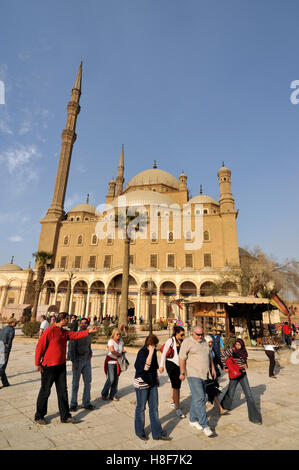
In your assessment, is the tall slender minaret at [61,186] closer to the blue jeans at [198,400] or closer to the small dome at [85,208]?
the small dome at [85,208]

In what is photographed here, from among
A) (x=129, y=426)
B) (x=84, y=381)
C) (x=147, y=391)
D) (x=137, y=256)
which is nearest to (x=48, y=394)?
(x=84, y=381)

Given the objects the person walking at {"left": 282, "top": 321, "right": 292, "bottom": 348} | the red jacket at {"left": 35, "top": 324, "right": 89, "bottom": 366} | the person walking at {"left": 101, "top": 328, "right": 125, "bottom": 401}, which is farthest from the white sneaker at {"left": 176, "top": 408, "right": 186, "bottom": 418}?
the person walking at {"left": 282, "top": 321, "right": 292, "bottom": 348}

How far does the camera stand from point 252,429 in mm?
3566

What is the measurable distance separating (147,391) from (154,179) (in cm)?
4413

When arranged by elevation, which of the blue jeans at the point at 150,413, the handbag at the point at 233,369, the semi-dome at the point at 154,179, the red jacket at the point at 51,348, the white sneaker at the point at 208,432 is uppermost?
the semi-dome at the point at 154,179

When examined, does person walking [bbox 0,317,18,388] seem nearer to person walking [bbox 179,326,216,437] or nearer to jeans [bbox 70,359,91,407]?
jeans [bbox 70,359,91,407]

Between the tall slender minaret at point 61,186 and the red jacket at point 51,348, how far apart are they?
3378 cm

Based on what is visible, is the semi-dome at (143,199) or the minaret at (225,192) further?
the semi-dome at (143,199)

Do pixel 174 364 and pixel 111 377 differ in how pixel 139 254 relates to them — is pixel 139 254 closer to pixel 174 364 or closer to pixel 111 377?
pixel 111 377

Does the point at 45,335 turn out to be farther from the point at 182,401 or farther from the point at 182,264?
the point at 182,264

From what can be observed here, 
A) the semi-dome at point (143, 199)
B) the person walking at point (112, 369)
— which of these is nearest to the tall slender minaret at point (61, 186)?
the semi-dome at point (143, 199)

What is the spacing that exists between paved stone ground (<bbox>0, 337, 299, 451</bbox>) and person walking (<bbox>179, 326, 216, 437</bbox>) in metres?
0.16

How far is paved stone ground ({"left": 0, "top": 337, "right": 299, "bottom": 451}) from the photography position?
10.0 ft

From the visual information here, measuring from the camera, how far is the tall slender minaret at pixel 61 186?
119 ft
